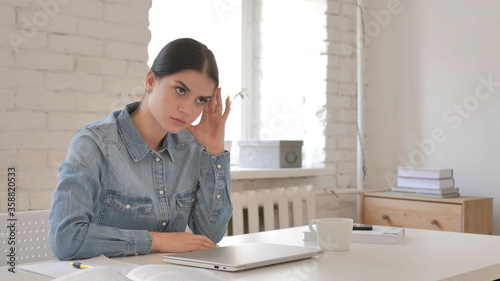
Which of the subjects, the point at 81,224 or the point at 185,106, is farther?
the point at 185,106

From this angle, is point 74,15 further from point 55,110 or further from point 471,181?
point 471,181

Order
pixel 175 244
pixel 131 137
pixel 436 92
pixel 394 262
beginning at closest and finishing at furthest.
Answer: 1. pixel 394 262
2. pixel 175 244
3. pixel 131 137
4. pixel 436 92

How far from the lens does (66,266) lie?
129 cm

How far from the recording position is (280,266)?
1.30m

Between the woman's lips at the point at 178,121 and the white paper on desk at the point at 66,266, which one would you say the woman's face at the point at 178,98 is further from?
the white paper on desk at the point at 66,266

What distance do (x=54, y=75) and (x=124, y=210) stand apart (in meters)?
1.03

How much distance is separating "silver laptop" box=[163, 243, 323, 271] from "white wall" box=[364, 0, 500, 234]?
6.79 ft

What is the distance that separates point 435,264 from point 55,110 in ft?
5.41

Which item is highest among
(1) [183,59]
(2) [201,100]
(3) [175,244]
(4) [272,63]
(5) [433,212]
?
(4) [272,63]

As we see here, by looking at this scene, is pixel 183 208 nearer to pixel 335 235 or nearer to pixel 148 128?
pixel 148 128

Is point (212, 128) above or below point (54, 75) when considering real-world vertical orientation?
below

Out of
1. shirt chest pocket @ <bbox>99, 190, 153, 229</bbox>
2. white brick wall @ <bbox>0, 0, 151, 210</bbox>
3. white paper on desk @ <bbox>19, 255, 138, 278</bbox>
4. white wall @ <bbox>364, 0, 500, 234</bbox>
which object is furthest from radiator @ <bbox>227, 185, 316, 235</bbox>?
white paper on desk @ <bbox>19, 255, 138, 278</bbox>

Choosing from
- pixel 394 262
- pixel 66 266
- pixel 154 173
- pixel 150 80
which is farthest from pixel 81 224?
pixel 394 262

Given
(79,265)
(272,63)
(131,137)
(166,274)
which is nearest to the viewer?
(166,274)
